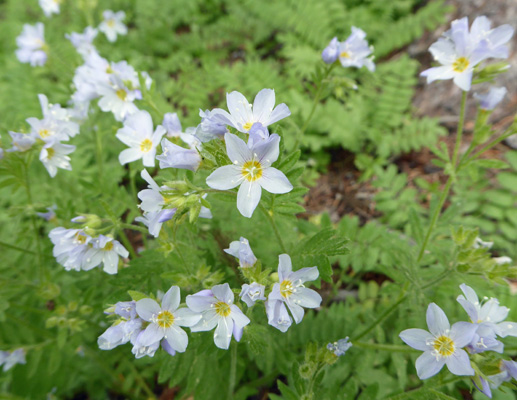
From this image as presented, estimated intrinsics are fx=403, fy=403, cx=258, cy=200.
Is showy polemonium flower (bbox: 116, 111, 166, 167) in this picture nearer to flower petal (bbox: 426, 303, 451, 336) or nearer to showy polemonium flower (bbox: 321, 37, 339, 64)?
showy polemonium flower (bbox: 321, 37, 339, 64)

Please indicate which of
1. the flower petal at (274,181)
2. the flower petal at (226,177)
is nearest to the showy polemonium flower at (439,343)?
the flower petal at (274,181)

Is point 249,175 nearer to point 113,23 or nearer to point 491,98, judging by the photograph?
point 491,98

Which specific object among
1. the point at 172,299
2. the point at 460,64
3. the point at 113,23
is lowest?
the point at 172,299

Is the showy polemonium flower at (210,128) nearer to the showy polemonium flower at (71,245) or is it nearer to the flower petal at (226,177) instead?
the flower petal at (226,177)

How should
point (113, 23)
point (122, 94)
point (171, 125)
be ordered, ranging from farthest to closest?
point (113, 23), point (122, 94), point (171, 125)

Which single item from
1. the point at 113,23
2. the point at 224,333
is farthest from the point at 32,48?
the point at 224,333
